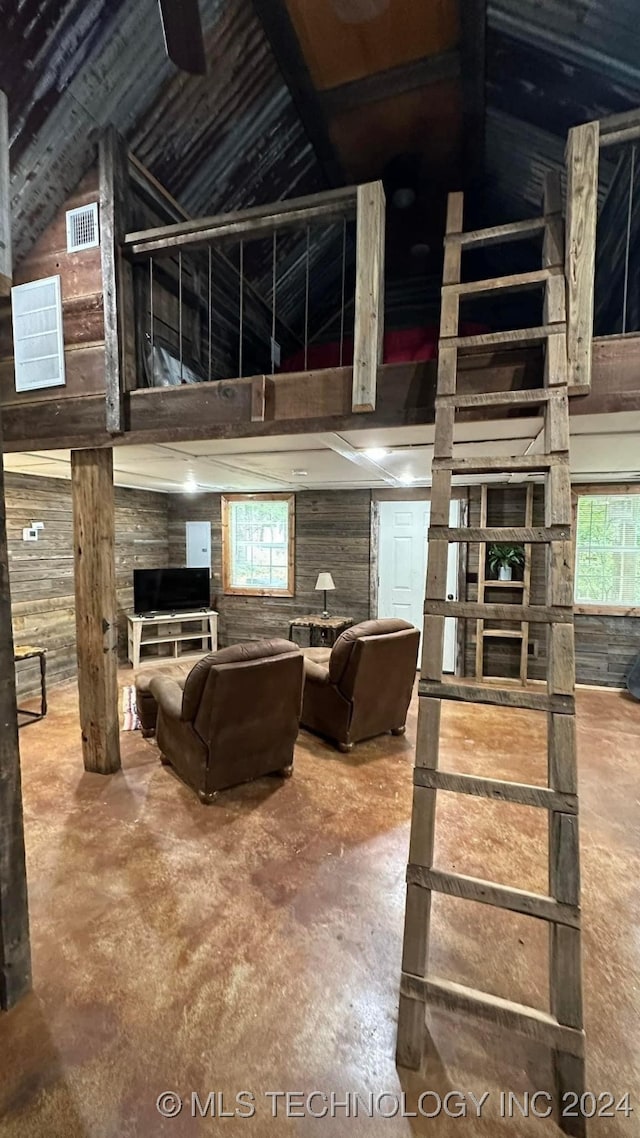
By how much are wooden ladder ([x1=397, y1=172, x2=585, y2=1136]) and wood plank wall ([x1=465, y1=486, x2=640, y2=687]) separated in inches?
143

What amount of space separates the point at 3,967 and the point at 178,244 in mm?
3224

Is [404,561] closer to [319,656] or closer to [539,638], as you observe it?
[539,638]

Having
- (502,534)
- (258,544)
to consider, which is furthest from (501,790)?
(258,544)

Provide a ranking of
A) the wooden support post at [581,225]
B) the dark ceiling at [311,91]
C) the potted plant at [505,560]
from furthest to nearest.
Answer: the potted plant at [505,560]
the dark ceiling at [311,91]
the wooden support post at [581,225]

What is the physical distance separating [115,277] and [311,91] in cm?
185

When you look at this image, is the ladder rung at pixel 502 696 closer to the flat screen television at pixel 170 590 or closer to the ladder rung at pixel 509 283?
the ladder rung at pixel 509 283

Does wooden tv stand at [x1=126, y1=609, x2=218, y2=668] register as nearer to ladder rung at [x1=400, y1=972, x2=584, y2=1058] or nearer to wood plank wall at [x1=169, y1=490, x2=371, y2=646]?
wood plank wall at [x1=169, y1=490, x2=371, y2=646]

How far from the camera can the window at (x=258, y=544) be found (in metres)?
6.11

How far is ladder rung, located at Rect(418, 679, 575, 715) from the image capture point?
4.51 ft

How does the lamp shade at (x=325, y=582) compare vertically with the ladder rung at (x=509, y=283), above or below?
below

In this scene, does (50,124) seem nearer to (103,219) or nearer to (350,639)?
(103,219)

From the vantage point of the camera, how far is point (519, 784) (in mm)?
1323

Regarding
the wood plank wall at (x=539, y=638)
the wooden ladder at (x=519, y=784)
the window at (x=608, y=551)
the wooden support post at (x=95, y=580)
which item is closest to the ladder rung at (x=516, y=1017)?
the wooden ladder at (x=519, y=784)

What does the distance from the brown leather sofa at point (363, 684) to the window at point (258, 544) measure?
2.62 metres
